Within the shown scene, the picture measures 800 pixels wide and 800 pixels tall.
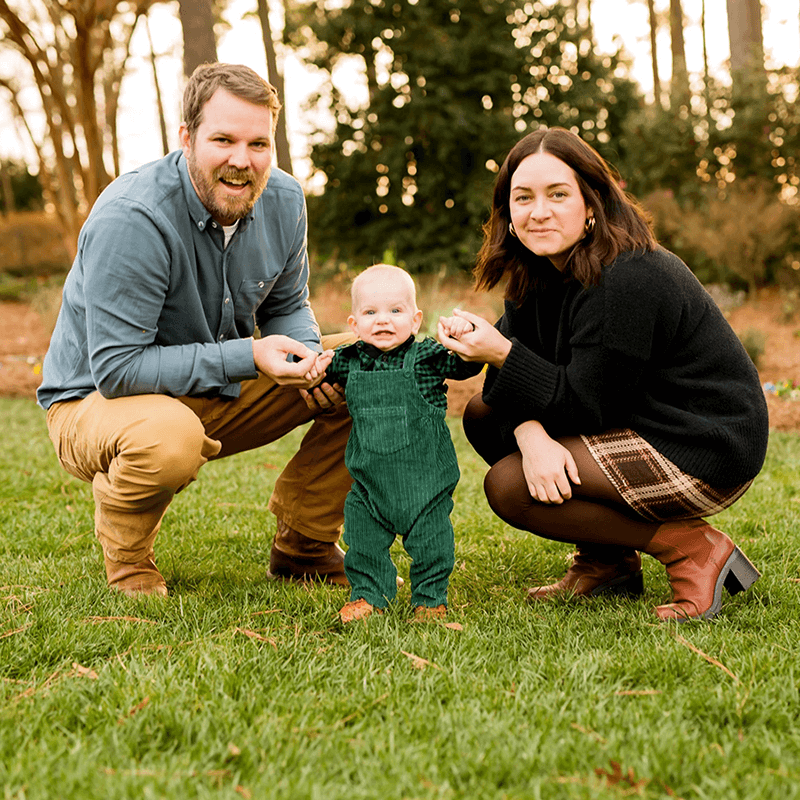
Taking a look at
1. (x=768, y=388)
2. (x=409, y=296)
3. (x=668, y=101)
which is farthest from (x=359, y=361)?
(x=668, y=101)

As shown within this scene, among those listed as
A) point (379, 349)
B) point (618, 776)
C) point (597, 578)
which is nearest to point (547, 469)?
point (597, 578)

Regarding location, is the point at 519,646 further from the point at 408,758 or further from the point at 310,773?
the point at 310,773

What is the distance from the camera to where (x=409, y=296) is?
109 inches

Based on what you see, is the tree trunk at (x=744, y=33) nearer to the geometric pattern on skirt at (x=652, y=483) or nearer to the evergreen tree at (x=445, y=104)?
the evergreen tree at (x=445, y=104)

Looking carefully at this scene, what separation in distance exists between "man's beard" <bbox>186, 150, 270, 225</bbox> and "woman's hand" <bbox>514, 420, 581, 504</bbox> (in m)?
1.27

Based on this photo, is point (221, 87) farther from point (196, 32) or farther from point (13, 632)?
point (196, 32)

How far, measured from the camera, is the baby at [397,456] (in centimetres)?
267

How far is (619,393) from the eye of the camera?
2691 mm

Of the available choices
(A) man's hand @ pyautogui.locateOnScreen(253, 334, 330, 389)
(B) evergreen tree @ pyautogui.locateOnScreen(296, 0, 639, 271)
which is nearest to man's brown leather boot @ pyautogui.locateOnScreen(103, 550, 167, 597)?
(A) man's hand @ pyautogui.locateOnScreen(253, 334, 330, 389)

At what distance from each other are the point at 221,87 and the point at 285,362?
36.8 inches

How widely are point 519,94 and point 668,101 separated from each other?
218 cm

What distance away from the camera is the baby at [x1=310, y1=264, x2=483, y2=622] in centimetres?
267

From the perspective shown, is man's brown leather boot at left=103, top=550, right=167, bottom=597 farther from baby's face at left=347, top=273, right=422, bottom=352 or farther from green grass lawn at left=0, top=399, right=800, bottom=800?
baby's face at left=347, top=273, right=422, bottom=352

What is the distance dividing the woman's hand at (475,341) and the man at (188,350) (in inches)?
19.4
